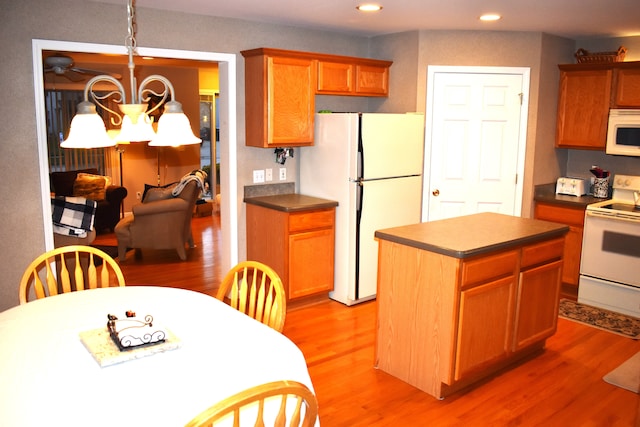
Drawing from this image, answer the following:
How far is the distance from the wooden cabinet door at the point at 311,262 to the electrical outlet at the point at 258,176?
Result: 2.19 feet

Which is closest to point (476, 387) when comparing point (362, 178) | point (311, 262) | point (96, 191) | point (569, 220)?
point (311, 262)

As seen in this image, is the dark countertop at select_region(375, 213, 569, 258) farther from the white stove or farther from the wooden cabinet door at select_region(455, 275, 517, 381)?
the white stove

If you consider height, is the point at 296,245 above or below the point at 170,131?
below

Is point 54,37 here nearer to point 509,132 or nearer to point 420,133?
point 420,133

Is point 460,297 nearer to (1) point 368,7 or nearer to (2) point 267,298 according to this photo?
(2) point 267,298

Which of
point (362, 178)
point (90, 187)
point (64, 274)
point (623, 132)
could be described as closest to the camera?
point (64, 274)

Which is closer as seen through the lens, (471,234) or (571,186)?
(471,234)

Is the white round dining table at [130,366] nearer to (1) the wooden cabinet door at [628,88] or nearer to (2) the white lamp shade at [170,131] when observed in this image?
(2) the white lamp shade at [170,131]

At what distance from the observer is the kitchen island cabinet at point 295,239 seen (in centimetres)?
424

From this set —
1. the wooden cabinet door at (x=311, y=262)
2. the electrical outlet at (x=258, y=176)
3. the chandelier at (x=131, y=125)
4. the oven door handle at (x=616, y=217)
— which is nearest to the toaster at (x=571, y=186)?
the oven door handle at (x=616, y=217)

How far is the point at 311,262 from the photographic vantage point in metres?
4.40

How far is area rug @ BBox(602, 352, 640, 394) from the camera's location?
3.21 m

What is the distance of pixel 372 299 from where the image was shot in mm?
4699

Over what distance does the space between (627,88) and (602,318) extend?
195 centimetres
